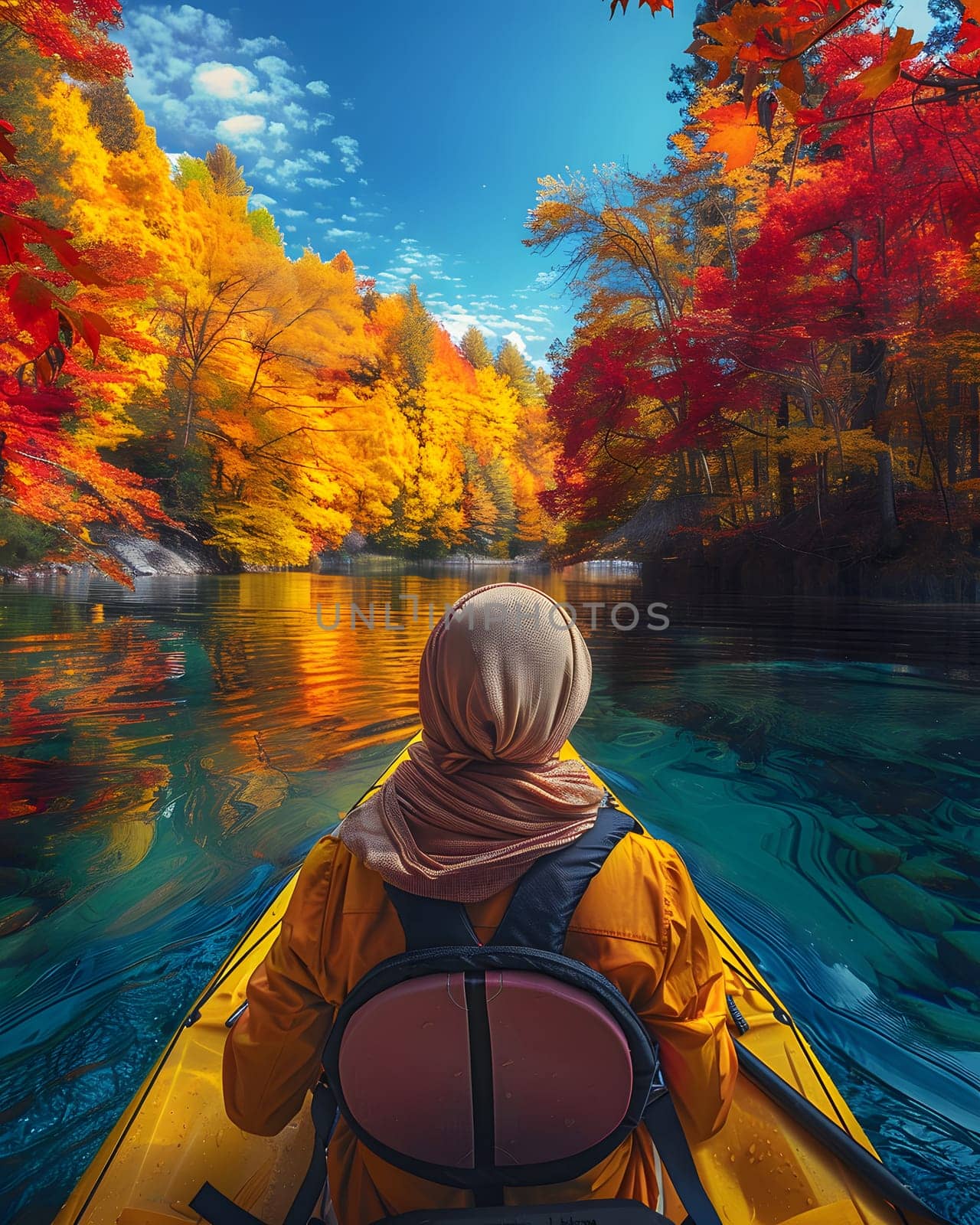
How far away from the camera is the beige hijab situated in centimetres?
52

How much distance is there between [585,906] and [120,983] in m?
1.43

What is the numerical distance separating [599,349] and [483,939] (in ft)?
31.4

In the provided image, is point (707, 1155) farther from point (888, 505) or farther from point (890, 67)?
point (888, 505)

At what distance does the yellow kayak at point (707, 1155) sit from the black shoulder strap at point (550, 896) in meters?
0.52

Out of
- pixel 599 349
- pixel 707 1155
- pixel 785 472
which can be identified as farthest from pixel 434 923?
pixel 599 349

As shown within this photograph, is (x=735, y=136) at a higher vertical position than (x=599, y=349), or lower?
lower

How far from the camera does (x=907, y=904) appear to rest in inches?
71.0

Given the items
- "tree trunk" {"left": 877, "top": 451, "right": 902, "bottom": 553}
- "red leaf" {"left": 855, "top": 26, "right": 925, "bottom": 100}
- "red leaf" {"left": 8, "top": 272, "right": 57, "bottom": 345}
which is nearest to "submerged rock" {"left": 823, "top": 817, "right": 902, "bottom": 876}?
"red leaf" {"left": 855, "top": 26, "right": 925, "bottom": 100}

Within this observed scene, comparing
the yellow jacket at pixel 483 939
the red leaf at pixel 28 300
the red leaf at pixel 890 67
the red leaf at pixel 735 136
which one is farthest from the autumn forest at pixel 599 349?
the yellow jacket at pixel 483 939

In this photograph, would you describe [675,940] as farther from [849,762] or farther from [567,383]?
[567,383]

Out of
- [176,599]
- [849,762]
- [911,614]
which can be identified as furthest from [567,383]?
[849,762]

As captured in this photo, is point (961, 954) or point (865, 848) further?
point (865, 848)

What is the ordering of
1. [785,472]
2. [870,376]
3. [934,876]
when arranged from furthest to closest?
[785,472]
[870,376]
[934,876]

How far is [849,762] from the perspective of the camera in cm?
287
